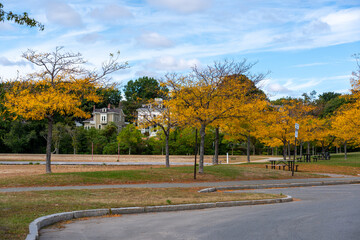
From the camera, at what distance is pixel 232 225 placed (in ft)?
29.4

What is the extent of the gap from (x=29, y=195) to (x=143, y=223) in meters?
5.59

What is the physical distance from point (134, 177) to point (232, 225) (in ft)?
39.0

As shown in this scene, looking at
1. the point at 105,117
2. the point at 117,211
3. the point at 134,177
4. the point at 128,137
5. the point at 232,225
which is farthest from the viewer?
the point at 105,117

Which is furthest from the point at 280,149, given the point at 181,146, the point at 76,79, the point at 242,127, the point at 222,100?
the point at 76,79

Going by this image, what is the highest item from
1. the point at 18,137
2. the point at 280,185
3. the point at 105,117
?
the point at 105,117

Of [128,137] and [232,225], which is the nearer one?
[232,225]

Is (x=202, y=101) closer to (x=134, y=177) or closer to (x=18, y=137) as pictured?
(x=134, y=177)

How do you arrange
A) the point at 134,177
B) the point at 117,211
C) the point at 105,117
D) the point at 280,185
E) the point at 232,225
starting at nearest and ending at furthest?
1. the point at 232,225
2. the point at 117,211
3. the point at 280,185
4. the point at 134,177
5. the point at 105,117

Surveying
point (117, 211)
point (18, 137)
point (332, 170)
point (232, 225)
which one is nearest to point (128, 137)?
point (18, 137)

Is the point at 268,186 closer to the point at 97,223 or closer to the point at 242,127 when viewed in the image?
the point at 97,223

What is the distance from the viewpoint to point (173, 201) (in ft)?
40.4

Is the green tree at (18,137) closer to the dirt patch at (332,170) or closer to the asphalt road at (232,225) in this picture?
the dirt patch at (332,170)

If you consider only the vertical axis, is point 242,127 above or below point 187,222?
above

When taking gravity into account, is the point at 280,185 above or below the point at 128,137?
below
